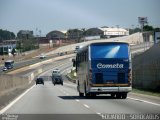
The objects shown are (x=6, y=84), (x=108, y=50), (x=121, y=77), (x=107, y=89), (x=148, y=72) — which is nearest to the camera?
(x=107, y=89)

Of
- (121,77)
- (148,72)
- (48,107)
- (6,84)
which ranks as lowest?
(6,84)

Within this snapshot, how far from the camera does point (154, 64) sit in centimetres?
4659

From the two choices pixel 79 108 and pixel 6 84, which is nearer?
pixel 79 108

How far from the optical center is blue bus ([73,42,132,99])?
34.8 meters

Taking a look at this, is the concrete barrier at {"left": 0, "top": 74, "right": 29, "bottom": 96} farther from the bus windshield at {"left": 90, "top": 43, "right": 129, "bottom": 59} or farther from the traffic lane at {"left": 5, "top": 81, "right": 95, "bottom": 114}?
the bus windshield at {"left": 90, "top": 43, "right": 129, "bottom": 59}

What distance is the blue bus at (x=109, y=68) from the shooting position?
3478 centimetres

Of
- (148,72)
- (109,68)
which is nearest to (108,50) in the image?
(109,68)

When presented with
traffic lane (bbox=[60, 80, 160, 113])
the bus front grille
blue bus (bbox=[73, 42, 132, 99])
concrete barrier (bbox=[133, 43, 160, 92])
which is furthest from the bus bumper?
concrete barrier (bbox=[133, 43, 160, 92])

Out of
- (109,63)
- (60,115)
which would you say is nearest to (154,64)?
(109,63)

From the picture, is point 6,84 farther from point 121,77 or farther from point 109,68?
point 121,77

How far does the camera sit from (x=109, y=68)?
115 feet

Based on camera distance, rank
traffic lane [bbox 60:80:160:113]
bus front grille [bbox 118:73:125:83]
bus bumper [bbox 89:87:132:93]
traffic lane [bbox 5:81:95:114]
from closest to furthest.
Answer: traffic lane [bbox 60:80:160:113], traffic lane [bbox 5:81:95:114], bus bumper [bbox 89:87:132:93], bus front grille [bbox 118:73:125:83]

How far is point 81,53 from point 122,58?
4.94 metres

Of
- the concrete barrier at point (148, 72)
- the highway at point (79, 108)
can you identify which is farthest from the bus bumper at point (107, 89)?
the concrete barrier at point (148, 72)
